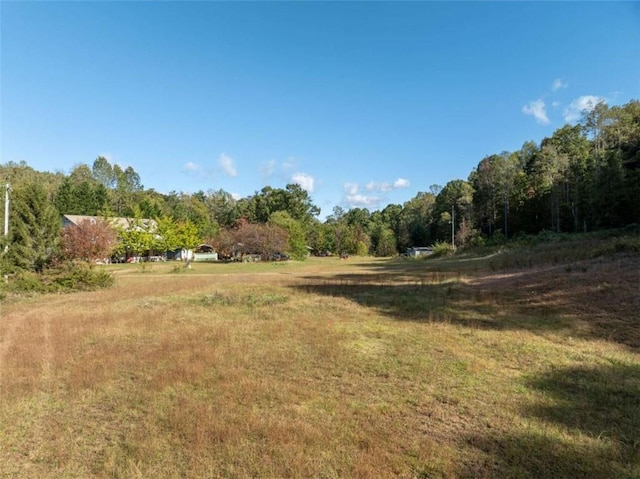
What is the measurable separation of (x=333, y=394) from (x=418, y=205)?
9764 centimetres

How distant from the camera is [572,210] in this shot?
45250mm

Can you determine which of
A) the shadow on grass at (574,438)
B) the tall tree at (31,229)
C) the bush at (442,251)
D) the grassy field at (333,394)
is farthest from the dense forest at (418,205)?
the shadow on grass at (574,438)

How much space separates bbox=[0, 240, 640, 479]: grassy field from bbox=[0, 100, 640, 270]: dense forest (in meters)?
15.4

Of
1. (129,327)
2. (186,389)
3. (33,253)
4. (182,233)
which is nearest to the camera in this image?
(186,389)

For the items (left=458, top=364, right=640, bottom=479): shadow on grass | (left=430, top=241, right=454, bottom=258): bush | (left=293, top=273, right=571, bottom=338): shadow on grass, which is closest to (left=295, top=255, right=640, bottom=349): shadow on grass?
(left=293, top=273, right=571, bottom=338): shadow on grass

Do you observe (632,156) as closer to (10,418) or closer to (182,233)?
(182,233)

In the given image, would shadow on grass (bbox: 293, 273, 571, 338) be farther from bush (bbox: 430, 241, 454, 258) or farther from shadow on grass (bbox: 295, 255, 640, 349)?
bush (bbox: 430, 241, 454, 258)

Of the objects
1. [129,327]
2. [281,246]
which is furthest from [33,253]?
[281,246]

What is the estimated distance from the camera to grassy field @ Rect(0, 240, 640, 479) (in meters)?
3.53

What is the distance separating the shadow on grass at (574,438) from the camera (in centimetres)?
329

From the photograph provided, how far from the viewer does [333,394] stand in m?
5.08

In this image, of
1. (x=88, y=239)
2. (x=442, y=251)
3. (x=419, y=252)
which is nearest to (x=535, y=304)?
(x=88, y=239)

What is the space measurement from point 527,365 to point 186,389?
527cm

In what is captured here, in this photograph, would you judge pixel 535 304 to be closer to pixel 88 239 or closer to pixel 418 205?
pixel 88 239
